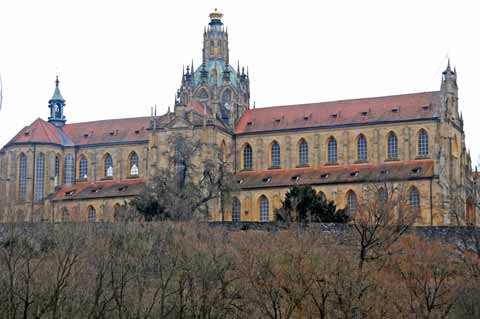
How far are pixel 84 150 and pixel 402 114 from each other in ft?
114

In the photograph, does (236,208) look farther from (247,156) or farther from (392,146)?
(392,146)

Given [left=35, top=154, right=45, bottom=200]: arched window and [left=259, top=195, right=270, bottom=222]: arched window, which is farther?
[left=35, top=154, right=45, bottom=200]: arched window

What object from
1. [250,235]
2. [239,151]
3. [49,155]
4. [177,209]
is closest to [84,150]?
[49,155]

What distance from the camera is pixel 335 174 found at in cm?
10500

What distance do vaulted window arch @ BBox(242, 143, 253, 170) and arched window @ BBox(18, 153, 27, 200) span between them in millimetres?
22811

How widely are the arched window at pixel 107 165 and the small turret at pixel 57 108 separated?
12.1m

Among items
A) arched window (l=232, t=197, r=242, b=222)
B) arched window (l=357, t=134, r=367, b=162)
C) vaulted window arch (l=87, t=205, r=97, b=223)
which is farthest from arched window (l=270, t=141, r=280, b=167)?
vaulted window arch (l=87, t=205, r=97, b=223)

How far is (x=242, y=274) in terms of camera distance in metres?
59.9

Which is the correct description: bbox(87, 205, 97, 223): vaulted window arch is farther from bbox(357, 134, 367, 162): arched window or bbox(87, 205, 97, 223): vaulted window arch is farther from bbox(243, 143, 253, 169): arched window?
bbox(357, 134, 367, 162): arched window

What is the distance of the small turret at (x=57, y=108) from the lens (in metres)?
128

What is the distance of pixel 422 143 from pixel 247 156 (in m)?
18.3

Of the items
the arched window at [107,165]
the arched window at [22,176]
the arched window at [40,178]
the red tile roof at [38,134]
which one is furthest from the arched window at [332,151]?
the arched window at [22,176]

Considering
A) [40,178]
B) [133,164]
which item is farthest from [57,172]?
[133,164]

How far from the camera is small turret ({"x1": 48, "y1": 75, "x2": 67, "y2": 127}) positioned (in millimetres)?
128125
